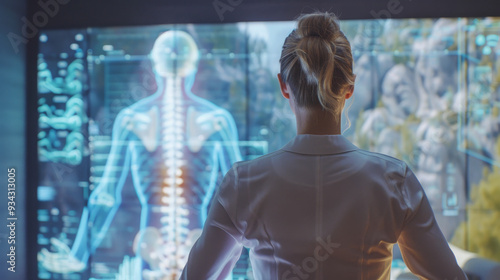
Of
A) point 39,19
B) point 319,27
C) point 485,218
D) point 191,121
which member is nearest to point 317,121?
point 319,27

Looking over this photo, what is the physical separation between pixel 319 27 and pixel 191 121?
290 cm

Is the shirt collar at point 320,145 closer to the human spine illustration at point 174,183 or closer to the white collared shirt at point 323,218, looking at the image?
the white collared shirt at point 323,218

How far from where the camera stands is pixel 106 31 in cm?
370

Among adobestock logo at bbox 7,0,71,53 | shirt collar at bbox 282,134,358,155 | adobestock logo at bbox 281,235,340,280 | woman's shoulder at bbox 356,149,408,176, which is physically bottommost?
adobestock logo at bbox 281,235,340,280

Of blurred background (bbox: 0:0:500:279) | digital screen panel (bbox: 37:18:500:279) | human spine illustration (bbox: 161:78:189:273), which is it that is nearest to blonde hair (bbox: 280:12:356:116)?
digital screen panel (bbox: 37:18:500:279)

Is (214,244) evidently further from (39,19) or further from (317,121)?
(39,19)

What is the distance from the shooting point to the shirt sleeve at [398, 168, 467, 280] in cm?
68

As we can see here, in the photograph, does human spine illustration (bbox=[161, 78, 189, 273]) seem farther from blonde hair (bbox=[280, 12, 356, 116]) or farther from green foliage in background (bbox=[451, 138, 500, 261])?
blonde hair (bbox=[280, 12, 356, 116])

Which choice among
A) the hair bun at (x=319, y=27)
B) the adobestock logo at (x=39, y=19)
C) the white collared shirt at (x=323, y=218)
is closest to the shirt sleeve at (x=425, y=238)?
the white collared shirt at (x=323, y=218)

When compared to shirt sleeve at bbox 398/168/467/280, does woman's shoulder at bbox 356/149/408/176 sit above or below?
above

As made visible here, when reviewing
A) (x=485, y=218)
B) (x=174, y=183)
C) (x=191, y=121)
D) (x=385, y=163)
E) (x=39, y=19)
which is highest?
(x=39, y=19)

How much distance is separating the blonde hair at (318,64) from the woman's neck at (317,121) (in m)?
0.01

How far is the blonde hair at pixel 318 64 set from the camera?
69 cm

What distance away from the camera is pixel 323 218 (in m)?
0.69
